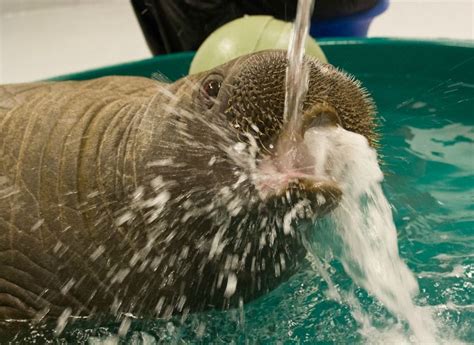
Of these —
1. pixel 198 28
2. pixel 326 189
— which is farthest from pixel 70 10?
pixel 326 189

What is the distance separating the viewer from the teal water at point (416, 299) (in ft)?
5.88

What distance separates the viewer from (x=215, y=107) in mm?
1491

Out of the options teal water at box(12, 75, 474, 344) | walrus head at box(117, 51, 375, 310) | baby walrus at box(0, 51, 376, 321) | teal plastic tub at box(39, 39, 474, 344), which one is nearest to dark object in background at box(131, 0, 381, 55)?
teal plastic tub at box(39, 39, 474, 344)

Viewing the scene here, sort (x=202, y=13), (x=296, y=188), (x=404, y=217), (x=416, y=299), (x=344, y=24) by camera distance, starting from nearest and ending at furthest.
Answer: (x=296, y=188) → (x=416, y=299) → (x=404, y=217) → (x=202, y=13) → (x=344, y=24)

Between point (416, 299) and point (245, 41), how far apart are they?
3.46 feet

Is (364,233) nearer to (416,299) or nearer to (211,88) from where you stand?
(416,299)

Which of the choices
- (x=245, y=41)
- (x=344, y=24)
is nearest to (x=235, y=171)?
(x=245, y=41)

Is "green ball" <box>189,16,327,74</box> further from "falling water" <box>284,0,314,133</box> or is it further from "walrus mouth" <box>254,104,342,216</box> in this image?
"walrus mouth" <box>254,104,342,216</box>

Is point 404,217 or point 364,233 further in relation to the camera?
point 404,217

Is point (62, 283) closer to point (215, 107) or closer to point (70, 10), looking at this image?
point (215, 107)

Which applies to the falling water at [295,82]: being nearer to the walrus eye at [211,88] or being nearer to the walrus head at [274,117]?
the walrus head at [274,117]

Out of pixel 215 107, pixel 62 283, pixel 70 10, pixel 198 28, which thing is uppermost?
pixel 215 107

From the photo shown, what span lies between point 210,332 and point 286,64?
70cm

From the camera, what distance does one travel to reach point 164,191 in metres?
1.56
